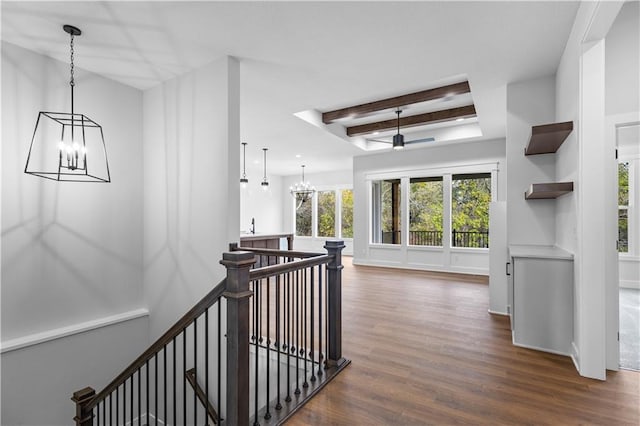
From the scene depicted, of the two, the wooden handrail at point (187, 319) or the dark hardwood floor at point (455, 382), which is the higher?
the wooden handrail at point (187, 319)

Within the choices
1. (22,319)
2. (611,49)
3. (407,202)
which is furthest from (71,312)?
(407,202)

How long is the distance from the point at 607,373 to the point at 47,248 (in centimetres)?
500

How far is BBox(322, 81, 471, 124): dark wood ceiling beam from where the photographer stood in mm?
4105

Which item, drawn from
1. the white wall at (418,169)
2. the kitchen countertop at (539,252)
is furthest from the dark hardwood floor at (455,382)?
the white wall at (418,169)

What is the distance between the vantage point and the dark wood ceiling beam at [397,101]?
162 inches

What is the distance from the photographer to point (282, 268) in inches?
80.7

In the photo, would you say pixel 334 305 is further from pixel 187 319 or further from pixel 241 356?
pixel 187 319

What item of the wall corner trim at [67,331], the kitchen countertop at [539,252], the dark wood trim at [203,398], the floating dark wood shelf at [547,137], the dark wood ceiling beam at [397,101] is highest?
the dark wood ceiling beam at [397,101]

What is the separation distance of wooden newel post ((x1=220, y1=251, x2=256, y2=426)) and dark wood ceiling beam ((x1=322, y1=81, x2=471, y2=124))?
12.1 feet

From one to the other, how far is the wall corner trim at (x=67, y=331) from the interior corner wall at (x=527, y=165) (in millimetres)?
4398

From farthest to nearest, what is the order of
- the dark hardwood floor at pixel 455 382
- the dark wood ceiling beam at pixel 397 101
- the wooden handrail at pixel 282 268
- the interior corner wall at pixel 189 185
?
the dark wood ceiling beam at pixel 397 101
the interior corner wall at pixel 189 185
the dark hardwood floor at pixel 455 382
the wooden handrail at pixel 282 268

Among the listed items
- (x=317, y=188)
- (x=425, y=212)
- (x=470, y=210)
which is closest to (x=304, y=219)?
(x=317, y=188)

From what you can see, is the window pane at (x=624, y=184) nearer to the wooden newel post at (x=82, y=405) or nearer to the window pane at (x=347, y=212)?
the window pane at (x=347, y=212)

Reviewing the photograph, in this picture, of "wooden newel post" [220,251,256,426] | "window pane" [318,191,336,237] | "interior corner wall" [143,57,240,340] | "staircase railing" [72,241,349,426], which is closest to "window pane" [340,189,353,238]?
"window pane" [318,191,336,237]
